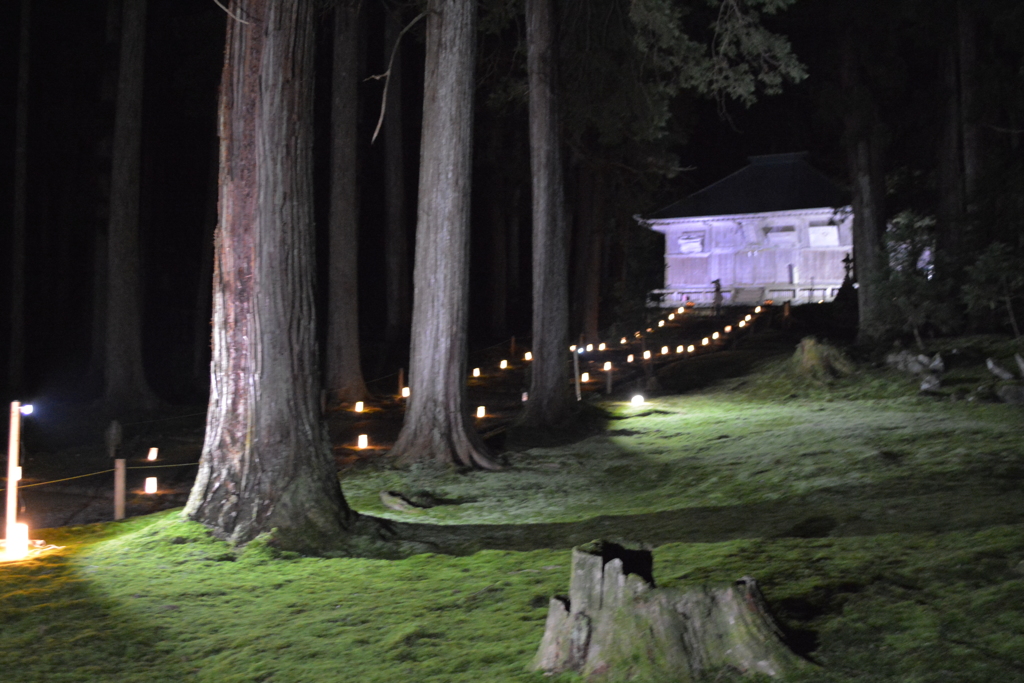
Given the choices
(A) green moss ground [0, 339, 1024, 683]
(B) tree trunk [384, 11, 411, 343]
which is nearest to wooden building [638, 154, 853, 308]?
(B) tree trunk [384, 11, 411, 343]

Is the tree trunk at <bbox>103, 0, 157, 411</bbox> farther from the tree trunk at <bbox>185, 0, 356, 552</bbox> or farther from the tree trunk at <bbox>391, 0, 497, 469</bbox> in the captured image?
the tree trunk at <bbox>185, 0, 356, 552</bbox>

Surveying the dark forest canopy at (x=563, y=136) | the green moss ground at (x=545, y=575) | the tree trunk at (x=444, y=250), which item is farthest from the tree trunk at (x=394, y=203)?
the green moss ground at (x=545, y=575)

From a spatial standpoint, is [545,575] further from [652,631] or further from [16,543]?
[16,543]

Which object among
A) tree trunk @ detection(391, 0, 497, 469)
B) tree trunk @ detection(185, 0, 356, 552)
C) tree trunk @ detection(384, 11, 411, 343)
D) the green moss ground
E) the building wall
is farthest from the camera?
the building wall

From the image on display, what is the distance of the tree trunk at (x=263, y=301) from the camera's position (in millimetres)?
7934

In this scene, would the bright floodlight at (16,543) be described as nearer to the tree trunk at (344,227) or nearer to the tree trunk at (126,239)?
the tree trunk at (344,227)

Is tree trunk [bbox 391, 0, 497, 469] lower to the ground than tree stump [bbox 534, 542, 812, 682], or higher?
higher

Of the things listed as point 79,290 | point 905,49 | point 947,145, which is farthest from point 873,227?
point 79,290

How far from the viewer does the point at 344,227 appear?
1938cm

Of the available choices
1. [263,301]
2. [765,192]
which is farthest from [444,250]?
[765,192]

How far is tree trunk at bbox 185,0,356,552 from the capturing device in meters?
7.93

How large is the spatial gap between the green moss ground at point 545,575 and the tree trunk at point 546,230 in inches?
151

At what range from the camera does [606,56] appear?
1800cm

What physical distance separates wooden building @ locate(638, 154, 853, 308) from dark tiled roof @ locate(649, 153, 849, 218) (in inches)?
1.8
